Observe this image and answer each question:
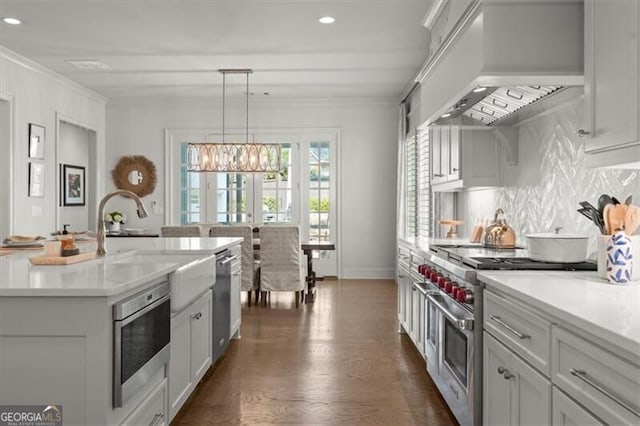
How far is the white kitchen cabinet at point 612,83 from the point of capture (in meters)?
1.80

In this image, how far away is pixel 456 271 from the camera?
2492 mm

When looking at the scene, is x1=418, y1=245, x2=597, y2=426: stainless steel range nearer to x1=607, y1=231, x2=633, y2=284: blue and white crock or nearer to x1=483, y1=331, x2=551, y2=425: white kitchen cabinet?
x1=483, y1=331, x2=551, y2=425: white kitchen cabinet

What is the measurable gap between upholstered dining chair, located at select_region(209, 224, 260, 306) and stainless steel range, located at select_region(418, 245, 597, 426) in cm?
308

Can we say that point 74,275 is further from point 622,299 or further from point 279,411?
point 622,299

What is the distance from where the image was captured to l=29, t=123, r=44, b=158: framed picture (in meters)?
6.08

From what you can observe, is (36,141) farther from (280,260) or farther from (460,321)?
(460,321)

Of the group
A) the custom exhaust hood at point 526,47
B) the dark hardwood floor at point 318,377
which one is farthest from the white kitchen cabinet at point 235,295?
the custom exhaust hood at point 526,47

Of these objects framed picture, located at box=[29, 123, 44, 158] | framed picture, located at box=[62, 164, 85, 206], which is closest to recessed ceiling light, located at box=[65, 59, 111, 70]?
framed picture, located at box=[29, 123, 44, 158]

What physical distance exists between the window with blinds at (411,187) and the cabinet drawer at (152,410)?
504cm

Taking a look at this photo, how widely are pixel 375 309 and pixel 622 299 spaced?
4.14m

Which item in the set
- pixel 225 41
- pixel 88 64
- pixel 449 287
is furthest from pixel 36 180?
pixel 449 287

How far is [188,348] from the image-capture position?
9.36 ft

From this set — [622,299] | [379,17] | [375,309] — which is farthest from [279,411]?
[379,17]

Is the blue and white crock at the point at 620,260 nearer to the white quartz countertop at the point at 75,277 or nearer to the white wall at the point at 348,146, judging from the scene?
the white quartz countertop at the point at 75,277
